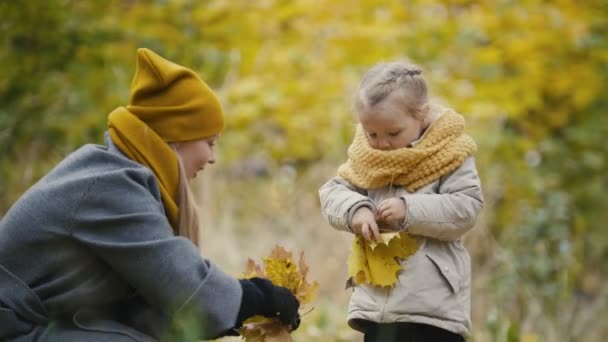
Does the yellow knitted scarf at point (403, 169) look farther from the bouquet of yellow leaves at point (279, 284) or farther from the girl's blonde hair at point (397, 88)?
the bouquet of yellow leaves at point (279, 284)

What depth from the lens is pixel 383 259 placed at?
296cm

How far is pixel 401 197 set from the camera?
2943 mm

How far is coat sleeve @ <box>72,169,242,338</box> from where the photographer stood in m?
3.00

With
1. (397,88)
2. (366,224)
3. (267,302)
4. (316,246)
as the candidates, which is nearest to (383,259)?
(366,224)

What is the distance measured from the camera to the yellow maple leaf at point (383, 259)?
9.65 ft

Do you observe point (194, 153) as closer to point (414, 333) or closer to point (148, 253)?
point (148, 253)

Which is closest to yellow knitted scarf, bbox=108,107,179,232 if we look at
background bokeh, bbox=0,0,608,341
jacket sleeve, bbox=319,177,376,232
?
jacket sleeve, bbox=319,177,376,232

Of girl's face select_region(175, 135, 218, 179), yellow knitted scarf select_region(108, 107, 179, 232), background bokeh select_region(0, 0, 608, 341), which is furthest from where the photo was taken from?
background bokeh select_region(0, 0, 608, 341)

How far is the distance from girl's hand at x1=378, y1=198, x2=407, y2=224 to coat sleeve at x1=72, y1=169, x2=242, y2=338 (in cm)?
50

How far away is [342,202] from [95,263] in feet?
2.51

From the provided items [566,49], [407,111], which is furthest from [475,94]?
[407,111]

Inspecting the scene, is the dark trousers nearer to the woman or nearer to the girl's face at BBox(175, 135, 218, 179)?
the woman

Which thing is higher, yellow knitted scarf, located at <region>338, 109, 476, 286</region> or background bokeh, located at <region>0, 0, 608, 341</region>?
yellow knitted scarf, located at <region>338, 109, 476, 286</region>

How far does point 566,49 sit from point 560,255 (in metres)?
2.18
